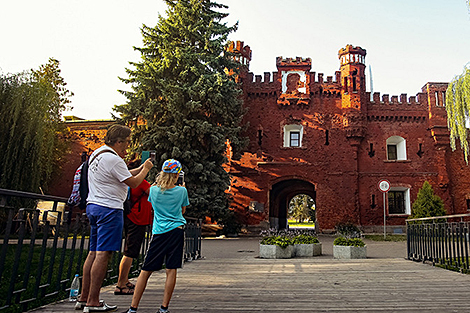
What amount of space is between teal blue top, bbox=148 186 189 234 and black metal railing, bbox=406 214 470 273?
16.8ft

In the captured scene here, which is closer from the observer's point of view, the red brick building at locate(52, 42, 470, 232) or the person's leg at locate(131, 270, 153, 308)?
the person's leg at locate(131, 270, 153, 308)

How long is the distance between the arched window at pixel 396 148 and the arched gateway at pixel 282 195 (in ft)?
18.9

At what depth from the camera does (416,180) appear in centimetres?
2362

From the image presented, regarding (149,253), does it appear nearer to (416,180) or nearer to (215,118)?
(215,118)

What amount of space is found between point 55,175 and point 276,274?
22.3 meters

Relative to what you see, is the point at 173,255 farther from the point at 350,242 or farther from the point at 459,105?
the point at 459,105

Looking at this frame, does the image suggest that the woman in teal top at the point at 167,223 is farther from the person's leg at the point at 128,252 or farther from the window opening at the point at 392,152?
the window opening at the point at 392,152

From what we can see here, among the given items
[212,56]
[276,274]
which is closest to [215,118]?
[212,56]

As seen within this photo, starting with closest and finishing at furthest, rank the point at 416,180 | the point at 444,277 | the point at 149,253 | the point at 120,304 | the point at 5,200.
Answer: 1. the point at 5,200
2. the point at 149,253
3. the point at 120,304
4. the point at 444,277
5. the point at 416,180

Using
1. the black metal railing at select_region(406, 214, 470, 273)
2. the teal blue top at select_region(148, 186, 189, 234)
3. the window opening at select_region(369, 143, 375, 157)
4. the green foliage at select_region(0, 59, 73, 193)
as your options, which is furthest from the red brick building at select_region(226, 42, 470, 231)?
the teal blue top at select_region(148, 186, 189, 234)

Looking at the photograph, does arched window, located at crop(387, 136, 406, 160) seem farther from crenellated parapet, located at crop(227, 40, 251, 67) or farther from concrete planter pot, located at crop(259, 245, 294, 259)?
concrete planter pot, located at crop(259, 245, 294, 259)

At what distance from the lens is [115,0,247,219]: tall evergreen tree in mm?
17688

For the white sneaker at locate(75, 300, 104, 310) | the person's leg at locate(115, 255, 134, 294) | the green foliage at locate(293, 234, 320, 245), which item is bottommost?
the white sneaker at locate(75, 300, 104, 310)

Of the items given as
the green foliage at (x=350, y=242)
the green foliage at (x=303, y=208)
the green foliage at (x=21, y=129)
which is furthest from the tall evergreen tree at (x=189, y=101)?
the green foliage at (x=303, y=208)
